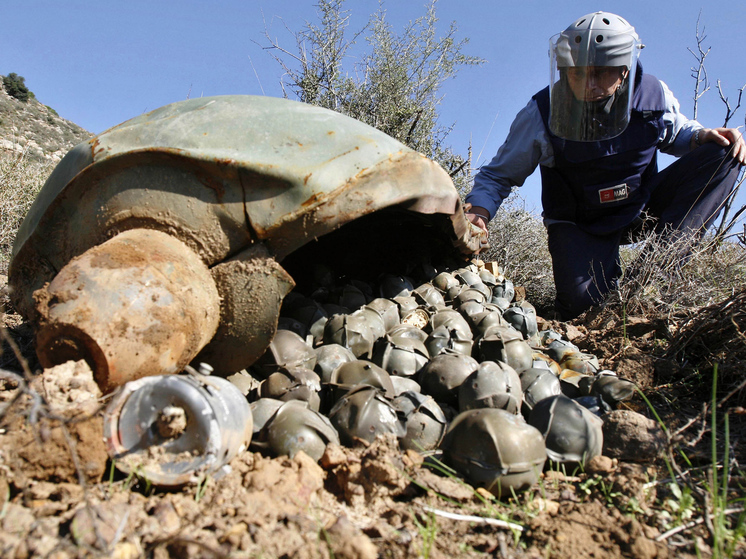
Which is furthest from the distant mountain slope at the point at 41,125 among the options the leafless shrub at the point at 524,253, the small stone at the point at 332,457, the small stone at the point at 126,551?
the small stone at the point at 126,551

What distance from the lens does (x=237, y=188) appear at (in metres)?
2.12

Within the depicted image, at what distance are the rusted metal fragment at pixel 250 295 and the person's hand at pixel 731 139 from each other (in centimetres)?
412

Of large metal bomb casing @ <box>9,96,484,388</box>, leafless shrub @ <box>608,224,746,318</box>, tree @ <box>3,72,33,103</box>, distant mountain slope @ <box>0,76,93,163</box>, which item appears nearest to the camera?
large metal bomb casing @ <box>9,96,484,388</box>

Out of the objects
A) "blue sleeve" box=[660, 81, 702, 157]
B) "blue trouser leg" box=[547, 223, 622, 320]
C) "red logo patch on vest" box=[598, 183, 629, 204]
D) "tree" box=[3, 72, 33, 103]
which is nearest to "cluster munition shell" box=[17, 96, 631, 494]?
"blue trouser leg" box=[547, 223, 622, 320]

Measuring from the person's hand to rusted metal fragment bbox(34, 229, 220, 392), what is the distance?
4.48 meters

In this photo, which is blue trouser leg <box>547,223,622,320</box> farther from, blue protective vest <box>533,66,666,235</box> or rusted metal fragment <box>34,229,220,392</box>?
rusted metal fragment <box>34,229,220,392</box>

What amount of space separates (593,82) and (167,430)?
424 centimetres

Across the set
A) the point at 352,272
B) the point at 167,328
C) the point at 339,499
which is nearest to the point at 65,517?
the point at 167,328

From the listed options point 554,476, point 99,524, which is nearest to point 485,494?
point 554,476

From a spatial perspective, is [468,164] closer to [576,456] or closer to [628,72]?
[628,72]

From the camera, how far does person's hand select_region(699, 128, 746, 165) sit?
4320mm

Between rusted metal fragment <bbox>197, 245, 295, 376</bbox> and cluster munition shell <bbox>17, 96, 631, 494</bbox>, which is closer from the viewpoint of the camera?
cluster munition shell <bbox>17, 96, 631, 494</bbox>

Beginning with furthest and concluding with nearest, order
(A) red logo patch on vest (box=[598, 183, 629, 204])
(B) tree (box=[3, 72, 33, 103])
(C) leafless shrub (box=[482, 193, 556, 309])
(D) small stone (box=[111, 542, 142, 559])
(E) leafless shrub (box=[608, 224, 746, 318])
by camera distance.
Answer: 1. (B) tree (box=[3, 72, 33, 103])
2. (C) leafless shrub (box=[482, 193, 556, 309])
3. (A) red logo patch on vest (box=[598, 183, 629, 204])
4. (E) leafless shrub (box=[608, 224, 746, 318])
5. (D) small stone (box=[111, 542, 142, 559])

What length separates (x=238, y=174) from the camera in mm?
2094
